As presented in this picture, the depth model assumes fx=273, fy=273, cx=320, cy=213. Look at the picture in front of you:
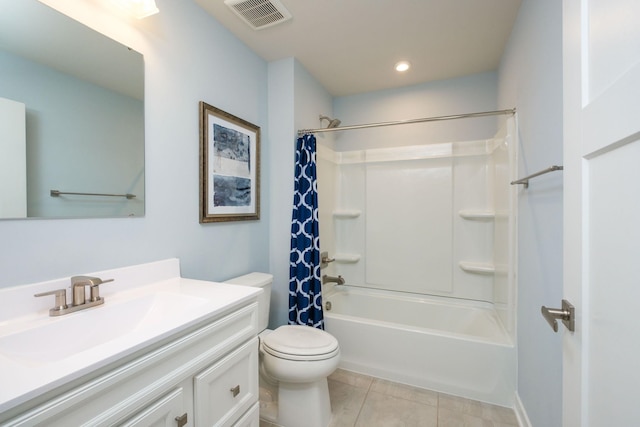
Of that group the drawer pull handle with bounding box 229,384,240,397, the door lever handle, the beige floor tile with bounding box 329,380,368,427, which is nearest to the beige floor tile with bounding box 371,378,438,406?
the beige floor tile with bounding box 329,380,368,427

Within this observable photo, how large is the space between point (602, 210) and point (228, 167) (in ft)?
5.66

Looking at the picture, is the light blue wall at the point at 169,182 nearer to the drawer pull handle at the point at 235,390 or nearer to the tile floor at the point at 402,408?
the drawer pull handle at the point at 235,390

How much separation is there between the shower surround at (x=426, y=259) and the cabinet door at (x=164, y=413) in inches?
54.8

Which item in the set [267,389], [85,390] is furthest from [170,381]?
[267,389]

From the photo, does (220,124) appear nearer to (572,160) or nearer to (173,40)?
(173,40)

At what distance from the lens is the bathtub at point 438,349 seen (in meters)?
1.71

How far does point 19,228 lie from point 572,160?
169 cm

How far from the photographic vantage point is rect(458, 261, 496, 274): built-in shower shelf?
2.26 metres

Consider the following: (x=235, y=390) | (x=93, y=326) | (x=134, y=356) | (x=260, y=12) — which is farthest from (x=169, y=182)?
(x=260, y=12)

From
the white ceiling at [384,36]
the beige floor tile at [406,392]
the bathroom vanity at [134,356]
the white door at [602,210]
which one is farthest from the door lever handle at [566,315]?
the white ceiling at [384,36]

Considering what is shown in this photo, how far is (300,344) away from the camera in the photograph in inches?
59.9

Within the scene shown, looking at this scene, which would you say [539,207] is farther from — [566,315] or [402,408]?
[402,408]

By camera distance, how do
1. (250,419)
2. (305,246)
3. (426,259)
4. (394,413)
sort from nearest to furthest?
(250,419)
(394,413)
(305,246)
(426,259)

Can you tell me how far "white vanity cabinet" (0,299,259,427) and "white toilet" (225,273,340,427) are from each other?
27cm
